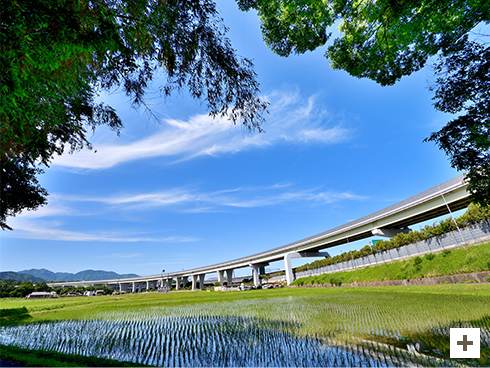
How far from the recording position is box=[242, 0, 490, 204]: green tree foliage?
5617 mm

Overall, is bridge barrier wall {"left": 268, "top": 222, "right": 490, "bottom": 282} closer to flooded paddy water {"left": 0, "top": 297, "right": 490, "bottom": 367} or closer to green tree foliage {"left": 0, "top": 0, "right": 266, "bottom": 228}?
flooded paddy water {"left": 0, "top": 297, "right": 490, "bottom": 367}

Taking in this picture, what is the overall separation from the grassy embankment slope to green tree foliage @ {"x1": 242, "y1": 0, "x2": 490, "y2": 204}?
36.1 feet

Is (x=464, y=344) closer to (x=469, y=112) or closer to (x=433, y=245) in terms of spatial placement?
(x=469, y=112)

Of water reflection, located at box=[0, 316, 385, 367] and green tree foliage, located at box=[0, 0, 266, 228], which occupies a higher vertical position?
green tree foliage, located at box=[0, 0, 266, 228]

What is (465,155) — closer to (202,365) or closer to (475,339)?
(475,339)

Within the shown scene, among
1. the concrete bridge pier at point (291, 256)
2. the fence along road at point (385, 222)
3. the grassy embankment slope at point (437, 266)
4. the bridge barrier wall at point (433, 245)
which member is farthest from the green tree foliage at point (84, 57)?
the concrete bridge pier at point (291, 256)

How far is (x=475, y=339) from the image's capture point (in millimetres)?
3842

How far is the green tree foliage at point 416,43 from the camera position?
18.4 ft

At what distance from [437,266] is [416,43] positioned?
55.6ft

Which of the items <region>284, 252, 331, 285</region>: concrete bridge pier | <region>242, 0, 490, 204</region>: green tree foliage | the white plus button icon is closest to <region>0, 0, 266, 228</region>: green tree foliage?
<region>242, 0, 490, 204</region>: green tree foliage

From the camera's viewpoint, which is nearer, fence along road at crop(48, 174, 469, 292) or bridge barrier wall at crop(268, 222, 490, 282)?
bridge barrier wall at crop(268, 222, 490, 282)

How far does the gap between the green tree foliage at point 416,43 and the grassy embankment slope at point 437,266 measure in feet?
36.1

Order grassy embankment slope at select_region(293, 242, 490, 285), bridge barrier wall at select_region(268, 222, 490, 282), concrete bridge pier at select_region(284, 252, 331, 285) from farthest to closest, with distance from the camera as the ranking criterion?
concrete bridge pier at select_region(284, 252, 331, 285) < bridge barrier wall at select_region(268, 222, 490, 282) < grassy embankment slope at select_region(293, 242, 490, 285)

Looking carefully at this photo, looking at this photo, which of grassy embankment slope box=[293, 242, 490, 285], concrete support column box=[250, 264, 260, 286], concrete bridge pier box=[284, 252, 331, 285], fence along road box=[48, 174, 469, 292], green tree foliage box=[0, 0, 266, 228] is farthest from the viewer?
concrete support column box=[250, 264, 260, 286]
